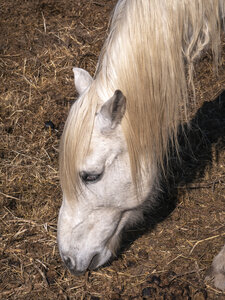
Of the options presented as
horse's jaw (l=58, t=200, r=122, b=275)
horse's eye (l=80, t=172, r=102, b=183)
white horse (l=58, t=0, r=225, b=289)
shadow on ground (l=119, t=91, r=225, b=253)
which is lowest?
shadow on ground (l=119, t=91, r=225, b=253)

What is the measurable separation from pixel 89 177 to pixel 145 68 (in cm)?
56

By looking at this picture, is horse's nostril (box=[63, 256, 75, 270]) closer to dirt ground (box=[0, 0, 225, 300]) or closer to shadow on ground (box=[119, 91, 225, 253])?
dirt ground (box=[0, 0, 225, 300])

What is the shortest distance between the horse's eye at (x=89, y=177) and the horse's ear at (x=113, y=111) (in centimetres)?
23

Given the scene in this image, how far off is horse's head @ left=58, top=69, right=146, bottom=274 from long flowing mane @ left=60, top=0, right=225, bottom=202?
4cm

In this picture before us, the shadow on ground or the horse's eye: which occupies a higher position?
the horse's eye

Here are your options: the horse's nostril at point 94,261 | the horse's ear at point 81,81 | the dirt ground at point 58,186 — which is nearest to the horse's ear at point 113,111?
the horse's ear at point 81,81

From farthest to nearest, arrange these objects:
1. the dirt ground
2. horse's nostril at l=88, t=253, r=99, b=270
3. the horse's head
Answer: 1. the dirt ground
2. horse's nostril at l=88, t=253, r=99, b=270
3. the horse's head

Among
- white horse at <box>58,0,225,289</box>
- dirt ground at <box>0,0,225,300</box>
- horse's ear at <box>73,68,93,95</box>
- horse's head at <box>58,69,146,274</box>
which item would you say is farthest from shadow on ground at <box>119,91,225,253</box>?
horse's ear at <box>73,68,93,95</box>

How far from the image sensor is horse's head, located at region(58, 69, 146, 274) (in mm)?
1861

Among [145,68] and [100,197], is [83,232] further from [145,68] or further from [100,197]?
[145,68]

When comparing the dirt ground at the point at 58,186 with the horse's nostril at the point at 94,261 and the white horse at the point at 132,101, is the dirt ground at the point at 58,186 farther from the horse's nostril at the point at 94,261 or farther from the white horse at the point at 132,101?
the white horse at the point at 132,101

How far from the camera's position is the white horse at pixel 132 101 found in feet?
5.94

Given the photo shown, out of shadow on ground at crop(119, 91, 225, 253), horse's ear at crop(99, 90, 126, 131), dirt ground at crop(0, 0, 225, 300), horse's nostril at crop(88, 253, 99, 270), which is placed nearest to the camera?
horse's ear at crop(99, 90, 126, 131)

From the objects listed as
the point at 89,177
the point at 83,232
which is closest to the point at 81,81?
the point at 89,177
